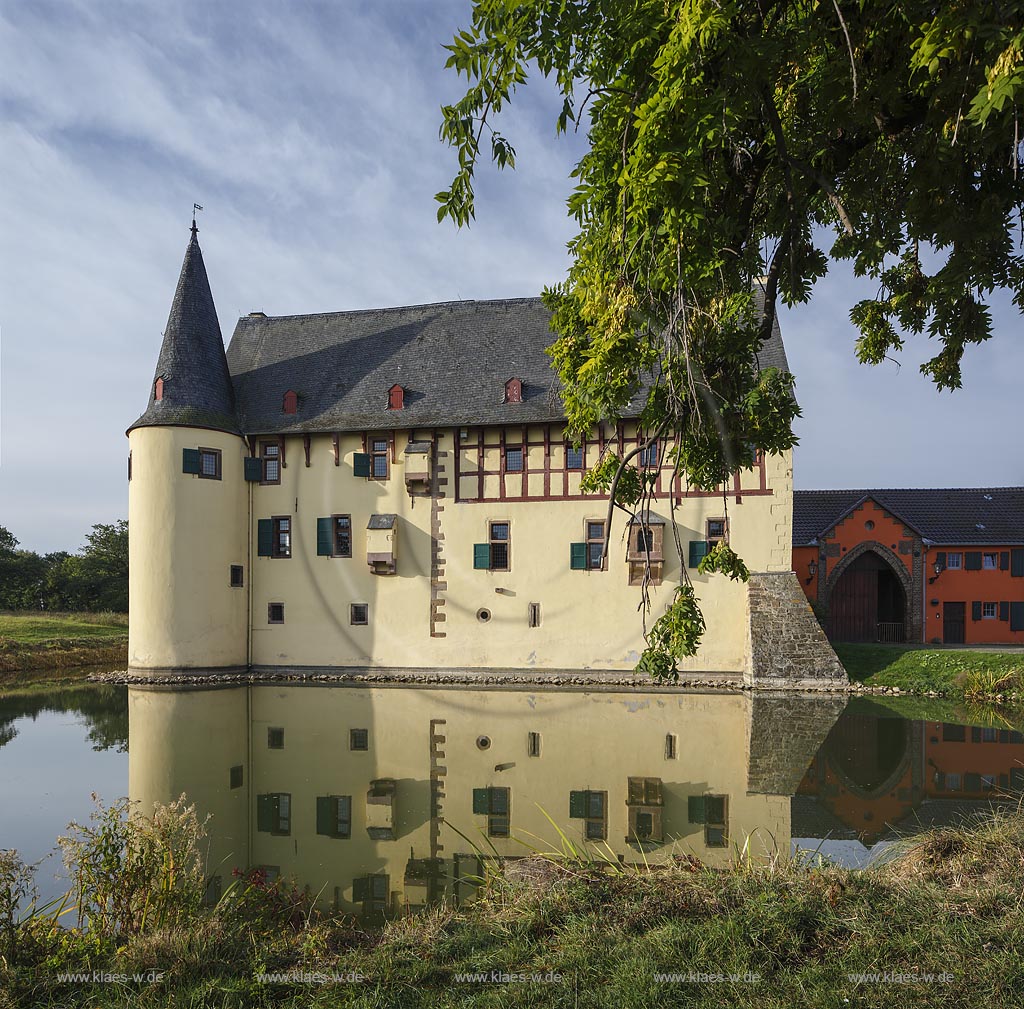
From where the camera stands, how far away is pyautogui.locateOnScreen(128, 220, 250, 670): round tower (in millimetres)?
18438

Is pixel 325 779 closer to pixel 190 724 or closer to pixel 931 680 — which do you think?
pixel 190 724

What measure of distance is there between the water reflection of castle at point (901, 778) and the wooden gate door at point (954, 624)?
10.7 m

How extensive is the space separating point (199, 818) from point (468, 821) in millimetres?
2528

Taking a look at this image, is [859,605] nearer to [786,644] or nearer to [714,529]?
[786,644]

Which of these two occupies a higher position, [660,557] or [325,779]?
[660,557]

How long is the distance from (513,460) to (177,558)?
28.0ft

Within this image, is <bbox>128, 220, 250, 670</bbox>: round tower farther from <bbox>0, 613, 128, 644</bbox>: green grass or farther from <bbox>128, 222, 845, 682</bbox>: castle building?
<bbox>0, 613, 128, 644</bbox>: green grass

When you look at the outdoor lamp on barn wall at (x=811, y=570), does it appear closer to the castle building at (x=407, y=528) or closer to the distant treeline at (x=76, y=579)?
the castle building at (x=407, y=528)

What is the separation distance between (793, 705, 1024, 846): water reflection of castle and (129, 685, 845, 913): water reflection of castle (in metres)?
0.33

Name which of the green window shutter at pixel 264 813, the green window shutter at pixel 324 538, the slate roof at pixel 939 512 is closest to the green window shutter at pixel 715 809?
the green window shutter at pixel 264 813

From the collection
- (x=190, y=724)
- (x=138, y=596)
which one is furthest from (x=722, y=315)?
(x=138, y=596)

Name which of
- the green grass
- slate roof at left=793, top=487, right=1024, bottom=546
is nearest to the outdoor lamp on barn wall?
slate roof at left=793, top=487, right=1024, bottom=546

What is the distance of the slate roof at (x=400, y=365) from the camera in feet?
63.1

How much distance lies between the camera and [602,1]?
130 inches
